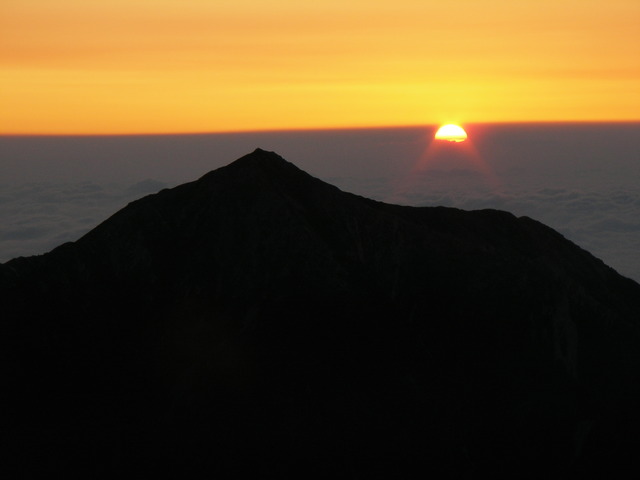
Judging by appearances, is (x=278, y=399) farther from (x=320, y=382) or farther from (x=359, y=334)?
(x=359, y=334)

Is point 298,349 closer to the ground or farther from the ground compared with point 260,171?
closer to the ground

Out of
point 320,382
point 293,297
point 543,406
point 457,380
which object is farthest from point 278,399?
point 543,406

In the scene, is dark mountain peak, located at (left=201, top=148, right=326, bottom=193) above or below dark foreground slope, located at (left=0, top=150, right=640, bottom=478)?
above

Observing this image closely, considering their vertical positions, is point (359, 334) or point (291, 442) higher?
point (359, 334)

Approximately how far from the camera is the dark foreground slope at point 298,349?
27.4 meters

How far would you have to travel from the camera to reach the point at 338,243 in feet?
104

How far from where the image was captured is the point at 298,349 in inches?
1147

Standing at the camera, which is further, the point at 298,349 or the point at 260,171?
the point at 260,171

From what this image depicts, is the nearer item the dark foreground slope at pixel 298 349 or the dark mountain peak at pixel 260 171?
the dark foreground slope at pixel 298 349

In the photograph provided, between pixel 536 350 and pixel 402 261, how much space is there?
558cm

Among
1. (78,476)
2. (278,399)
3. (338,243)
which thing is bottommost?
(78,476)

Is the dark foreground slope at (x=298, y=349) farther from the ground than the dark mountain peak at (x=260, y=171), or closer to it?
closer to it

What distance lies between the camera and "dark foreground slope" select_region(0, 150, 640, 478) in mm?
27438

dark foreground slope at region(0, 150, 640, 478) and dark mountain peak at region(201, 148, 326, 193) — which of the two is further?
dark mountain peak at region(201, 148, 326, 193)
